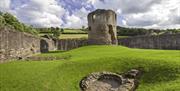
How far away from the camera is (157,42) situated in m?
42.3

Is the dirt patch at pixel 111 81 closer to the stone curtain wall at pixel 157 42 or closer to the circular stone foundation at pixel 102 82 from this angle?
the circular stone foundation at pixel 102 82

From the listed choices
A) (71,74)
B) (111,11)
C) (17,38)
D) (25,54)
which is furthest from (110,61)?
→ (111,11)

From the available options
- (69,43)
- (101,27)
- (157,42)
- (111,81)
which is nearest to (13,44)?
(111,81)

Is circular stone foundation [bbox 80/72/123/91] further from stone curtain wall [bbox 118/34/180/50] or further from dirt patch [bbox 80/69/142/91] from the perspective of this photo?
stone curtain wall [bbox 118/34/180/50]

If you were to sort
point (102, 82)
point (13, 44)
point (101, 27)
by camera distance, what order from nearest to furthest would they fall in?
point (102, 82) < point (13, 44) < point (101, 27)

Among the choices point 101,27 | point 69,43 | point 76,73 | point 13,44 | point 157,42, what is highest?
point 101,27

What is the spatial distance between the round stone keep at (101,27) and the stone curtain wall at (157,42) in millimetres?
9008

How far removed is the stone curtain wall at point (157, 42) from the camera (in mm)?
40344

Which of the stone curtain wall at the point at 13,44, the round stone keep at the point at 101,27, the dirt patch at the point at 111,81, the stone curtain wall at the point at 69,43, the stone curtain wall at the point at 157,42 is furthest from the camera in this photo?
the stone curtain wall at the point at 69,43

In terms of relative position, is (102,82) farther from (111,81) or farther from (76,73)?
(76,73)

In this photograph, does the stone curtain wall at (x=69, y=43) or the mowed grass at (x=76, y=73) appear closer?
the mowed grass at (x=76, y=73)

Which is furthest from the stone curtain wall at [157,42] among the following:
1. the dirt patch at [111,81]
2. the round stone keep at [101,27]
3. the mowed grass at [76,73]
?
the dirt patch at [111,81]

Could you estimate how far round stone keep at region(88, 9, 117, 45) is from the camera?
115 feet

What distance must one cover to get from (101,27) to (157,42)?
35.3 feet
